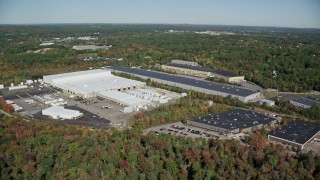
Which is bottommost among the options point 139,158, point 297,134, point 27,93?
point 27,93

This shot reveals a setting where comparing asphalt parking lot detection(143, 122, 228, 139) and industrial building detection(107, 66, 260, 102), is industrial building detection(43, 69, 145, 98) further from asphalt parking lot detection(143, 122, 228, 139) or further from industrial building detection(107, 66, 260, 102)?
asphalt parking lot detection(143, 122, 228, 139)

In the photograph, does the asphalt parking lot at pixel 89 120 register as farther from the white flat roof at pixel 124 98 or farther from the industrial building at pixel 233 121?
the industrial building at pixel 233 121

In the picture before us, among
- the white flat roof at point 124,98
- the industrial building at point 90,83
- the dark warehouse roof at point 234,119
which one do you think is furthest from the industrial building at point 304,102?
the industrial building at point 90,83

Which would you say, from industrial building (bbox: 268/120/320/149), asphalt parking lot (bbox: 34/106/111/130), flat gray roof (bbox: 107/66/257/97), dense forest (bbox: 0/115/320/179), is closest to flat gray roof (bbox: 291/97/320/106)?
flat gray roof (bbox: 107/66/257/97)

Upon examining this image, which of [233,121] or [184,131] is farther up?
[233,121]

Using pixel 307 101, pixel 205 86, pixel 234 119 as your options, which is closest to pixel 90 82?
pixel 205 86

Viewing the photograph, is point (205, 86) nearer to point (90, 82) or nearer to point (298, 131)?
point (90, 82)
